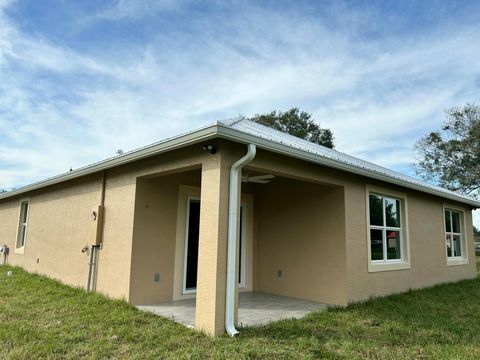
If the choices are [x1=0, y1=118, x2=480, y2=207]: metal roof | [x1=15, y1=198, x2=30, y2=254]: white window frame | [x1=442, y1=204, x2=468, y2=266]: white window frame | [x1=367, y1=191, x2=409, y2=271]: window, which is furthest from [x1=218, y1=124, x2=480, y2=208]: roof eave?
[x1=15, y1=198, x2=30, y2=254]: white window frame

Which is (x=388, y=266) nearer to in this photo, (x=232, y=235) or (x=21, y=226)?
(x=232, y=235)

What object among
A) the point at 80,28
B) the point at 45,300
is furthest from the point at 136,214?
the point at 80,28

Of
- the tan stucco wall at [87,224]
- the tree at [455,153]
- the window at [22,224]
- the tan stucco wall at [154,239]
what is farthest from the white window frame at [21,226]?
the tree at [455,153]

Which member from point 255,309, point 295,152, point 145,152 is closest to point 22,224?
point 145,152

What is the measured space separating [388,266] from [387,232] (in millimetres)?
763

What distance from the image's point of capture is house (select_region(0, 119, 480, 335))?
4992mm

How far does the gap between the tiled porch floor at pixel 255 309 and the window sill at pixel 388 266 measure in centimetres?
142

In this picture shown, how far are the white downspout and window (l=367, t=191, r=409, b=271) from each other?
377cm

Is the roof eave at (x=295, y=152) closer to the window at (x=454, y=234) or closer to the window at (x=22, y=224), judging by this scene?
the window at (x=454, y=234)

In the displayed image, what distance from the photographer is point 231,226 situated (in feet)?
16.3

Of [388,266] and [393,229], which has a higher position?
[393,229]

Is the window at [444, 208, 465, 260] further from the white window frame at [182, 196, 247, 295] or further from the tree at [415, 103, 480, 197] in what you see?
the tree at [415, 103, 480, 197]

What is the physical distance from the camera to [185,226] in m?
7.32

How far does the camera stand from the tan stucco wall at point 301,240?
7043 millimetres
